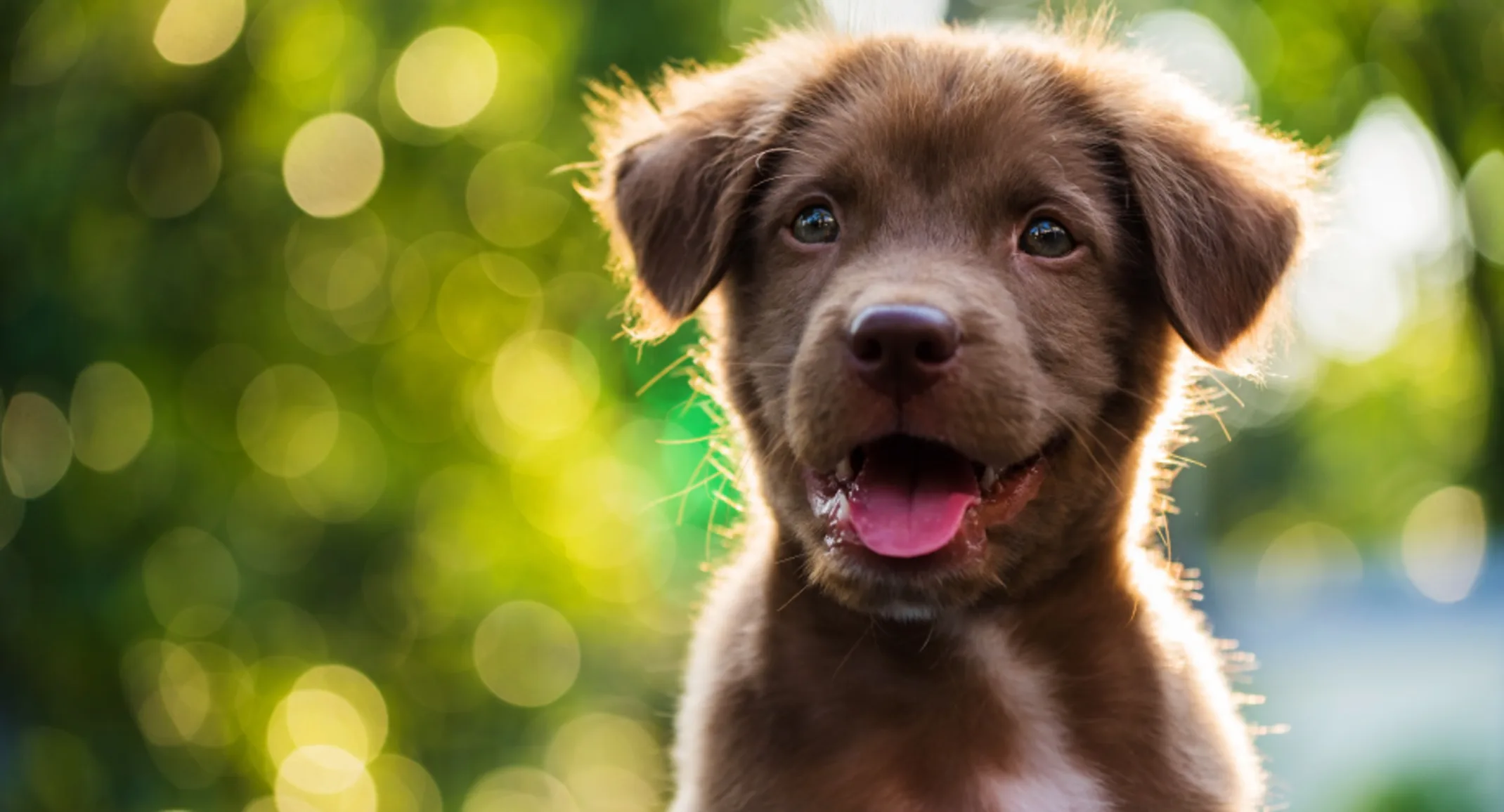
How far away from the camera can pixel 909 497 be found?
337 cm

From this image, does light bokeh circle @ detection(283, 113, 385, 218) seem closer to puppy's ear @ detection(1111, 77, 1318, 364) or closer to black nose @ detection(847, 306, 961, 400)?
puppy's ear @ detection(1111, 77, 1318, 364)

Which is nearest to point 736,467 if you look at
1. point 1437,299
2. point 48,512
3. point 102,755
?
point 48,512

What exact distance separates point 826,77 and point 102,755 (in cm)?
565

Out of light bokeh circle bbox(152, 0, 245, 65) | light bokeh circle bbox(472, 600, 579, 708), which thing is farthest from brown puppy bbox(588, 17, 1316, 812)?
light bokeh circle bbox(472, 600, 579, 708)

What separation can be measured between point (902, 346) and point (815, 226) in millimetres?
685

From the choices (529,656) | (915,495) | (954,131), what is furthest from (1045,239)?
(529,656)

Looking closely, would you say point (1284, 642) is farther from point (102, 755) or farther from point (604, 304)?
point (102, 755)

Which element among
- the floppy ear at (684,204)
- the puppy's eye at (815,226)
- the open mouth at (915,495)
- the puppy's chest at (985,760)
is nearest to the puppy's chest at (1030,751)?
the puppy's chest at (985,760)

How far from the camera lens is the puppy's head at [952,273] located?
3246mm

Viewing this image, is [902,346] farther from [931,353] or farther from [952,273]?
[952,273]

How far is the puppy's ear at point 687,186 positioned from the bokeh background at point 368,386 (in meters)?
2.44

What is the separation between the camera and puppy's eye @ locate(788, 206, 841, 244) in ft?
12.0

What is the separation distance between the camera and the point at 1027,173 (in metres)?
3.53

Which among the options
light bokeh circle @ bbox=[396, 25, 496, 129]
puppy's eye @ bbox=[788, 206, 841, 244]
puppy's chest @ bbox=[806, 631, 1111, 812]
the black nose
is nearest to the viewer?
the black nose
